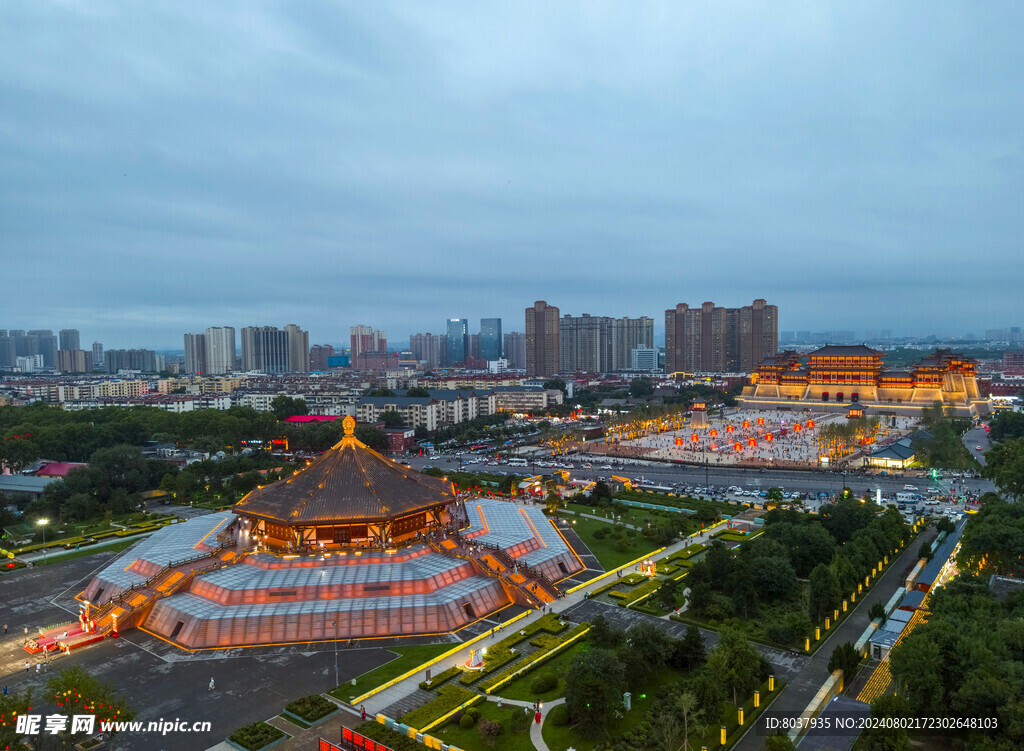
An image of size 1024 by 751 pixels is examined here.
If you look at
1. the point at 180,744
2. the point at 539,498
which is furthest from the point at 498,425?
the point at 180,744

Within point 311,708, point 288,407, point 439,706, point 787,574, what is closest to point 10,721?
point 311,708

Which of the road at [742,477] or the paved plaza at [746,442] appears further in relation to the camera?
the paved plaza at [746,442]

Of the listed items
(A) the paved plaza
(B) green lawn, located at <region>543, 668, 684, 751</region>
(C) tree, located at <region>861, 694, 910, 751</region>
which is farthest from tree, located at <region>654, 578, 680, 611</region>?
(A) the paved plaza

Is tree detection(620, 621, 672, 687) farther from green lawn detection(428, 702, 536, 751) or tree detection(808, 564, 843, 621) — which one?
tree detection(808, 564, 843, 621)

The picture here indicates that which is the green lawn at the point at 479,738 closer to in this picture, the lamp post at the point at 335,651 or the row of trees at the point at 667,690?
the row of trees at the point at 667,690

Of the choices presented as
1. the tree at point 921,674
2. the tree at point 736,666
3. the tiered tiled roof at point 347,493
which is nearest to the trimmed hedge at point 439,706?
the tree at point 736,666

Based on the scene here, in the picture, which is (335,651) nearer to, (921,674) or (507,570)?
(507,570)
